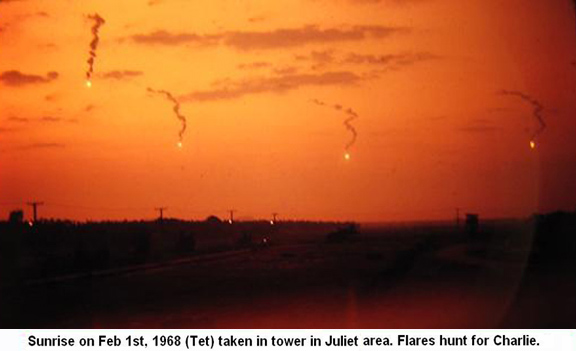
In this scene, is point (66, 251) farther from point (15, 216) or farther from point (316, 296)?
point (316, 296)

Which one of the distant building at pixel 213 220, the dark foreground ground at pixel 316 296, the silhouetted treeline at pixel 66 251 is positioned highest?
the distant building at pixel 213 220

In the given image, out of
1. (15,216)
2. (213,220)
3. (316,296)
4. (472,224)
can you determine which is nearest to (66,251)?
(15,216)

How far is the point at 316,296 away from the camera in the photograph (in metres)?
25.0

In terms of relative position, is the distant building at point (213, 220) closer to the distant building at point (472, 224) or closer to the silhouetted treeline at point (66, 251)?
the silhouetted treeline at point (66, 251)

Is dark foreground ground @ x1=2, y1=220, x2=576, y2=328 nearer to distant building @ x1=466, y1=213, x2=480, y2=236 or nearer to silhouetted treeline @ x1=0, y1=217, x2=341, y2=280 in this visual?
silhouetted treeline @ x1=0, y1=217, x2=341, y2=280

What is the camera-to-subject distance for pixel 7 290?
31.1m

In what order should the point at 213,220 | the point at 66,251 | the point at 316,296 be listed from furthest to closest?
the point at 213,220 → the point at 66,251 → the point at 316,296

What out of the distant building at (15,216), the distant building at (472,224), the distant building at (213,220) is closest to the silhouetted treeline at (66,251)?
the distant building at (15,216)

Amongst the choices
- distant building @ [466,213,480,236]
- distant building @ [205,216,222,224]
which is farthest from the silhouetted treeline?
distant building @ [205,216,222,224]

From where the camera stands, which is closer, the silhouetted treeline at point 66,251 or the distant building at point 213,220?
the silhouetted treeline at point 66,251

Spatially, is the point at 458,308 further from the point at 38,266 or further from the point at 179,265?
the point at 38,266

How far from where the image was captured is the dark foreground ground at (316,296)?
18.8 metres

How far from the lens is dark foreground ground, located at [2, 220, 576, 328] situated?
61.6 ft

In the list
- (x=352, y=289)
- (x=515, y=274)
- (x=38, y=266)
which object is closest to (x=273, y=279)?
(x=352, y=289)
